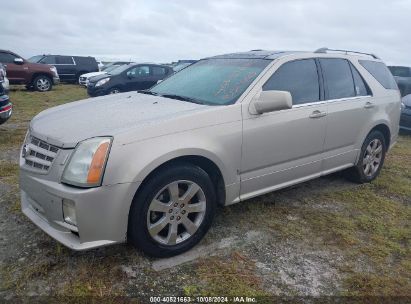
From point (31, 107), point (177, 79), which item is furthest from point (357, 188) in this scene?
point (31, 107)

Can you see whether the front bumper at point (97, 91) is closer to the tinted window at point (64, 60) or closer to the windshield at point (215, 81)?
the tinted window at point (64, 60)

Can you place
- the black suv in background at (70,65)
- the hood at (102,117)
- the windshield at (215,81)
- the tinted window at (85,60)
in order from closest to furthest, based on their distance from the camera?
1. the hood at (102,117)
2. the windshield at (215,81)
3. the black suv in background at (70,65)
4. the tinted window at (85,60)

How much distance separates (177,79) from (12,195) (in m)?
2.27

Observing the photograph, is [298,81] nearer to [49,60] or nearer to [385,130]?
[385,130]

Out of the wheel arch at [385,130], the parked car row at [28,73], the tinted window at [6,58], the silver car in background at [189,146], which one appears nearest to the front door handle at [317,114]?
the silver car in background at [189,146]

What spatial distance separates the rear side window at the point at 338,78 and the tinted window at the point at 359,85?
0.08 metres

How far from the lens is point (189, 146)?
2859mm

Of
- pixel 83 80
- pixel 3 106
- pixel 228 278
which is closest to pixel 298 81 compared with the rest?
pixel 228 278

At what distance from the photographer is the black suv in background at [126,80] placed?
12.4 meters

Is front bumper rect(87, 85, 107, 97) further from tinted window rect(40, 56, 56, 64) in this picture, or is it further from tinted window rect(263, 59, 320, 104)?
tinted window rect(263, 59, 320, 104)

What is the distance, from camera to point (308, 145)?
383 centimetres

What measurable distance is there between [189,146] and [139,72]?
10954 mm

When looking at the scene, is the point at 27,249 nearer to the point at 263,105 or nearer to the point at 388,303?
the point at 263,105

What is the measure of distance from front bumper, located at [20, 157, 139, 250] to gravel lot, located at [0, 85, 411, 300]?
11.9 inches
